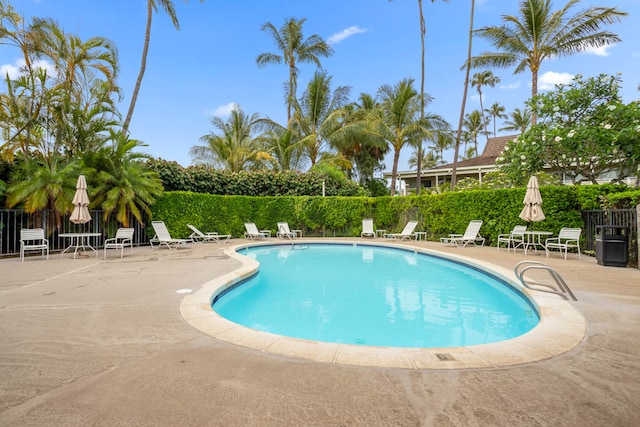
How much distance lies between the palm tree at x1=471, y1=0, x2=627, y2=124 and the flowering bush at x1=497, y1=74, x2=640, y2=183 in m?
3.72

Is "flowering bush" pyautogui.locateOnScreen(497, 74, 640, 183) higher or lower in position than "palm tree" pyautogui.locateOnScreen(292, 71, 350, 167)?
lower

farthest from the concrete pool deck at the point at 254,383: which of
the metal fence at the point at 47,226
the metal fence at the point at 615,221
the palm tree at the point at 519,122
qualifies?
the palm tree at the point at 519,122

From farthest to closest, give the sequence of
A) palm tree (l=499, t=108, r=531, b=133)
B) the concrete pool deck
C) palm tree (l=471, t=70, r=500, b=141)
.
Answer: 1. palm tree (l=471, t=70, r=500, b=141)
2. palm tree (l=499, t=108, r=531, b=133)
3. the concrete pool deck

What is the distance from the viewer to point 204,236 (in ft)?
49.2

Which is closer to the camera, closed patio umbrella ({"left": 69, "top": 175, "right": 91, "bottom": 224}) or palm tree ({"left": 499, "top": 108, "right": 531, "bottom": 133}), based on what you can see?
closed patio umbrella ({"left": 69, "top": 175, "right": 91, "bottom": 224})

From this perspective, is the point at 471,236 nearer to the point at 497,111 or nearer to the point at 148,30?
the point at 148,30

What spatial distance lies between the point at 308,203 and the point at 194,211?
19.4ft

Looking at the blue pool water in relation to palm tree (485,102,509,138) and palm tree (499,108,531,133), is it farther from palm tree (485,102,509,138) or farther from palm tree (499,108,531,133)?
palm tree (485,102,509,138)

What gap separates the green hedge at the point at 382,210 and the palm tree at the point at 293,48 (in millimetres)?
9786

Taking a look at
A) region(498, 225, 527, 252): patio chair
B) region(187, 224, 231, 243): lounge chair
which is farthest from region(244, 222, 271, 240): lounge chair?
region(498, 225, 527, 252): patio chair

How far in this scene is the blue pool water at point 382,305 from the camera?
4.68 m

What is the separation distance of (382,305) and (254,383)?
4.02 m

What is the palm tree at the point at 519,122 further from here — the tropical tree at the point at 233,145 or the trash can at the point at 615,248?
the trash can at the point at 615,248

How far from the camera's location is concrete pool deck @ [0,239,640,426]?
2031 millimetres
